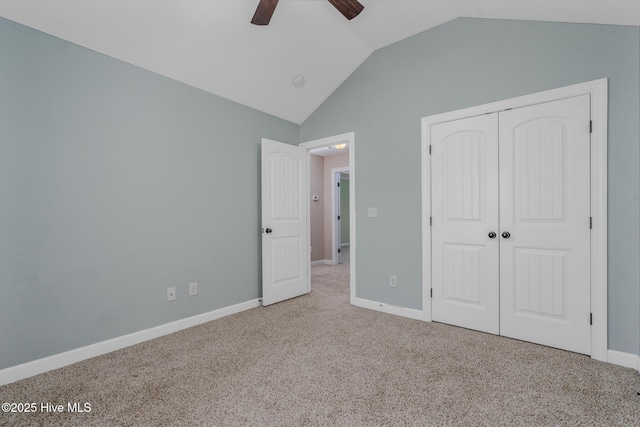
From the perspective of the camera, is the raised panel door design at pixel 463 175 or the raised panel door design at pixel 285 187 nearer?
the raised panel door design at pixel 463 175

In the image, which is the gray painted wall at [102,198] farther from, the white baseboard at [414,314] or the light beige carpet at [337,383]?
the white baseboard at [414,314]

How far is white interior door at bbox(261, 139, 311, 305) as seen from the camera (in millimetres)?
3527

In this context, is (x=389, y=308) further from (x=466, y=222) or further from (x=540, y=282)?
(x=540, y=282)

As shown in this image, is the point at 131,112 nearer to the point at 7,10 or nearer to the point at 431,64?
the point at 7,10

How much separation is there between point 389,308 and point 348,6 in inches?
113

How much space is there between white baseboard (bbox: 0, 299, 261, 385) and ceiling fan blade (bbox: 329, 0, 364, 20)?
3.03m

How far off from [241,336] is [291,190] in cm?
187

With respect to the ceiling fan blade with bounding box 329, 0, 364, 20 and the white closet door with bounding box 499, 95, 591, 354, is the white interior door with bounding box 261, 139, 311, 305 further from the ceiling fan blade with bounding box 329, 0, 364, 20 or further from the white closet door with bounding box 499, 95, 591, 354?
the white closet door with bounding box 499, 95, 591, 354

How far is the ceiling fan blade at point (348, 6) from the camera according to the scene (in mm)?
2195

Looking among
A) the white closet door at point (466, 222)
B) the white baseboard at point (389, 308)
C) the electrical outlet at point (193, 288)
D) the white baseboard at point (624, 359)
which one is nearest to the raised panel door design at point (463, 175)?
the white closet door at point (466, 222)

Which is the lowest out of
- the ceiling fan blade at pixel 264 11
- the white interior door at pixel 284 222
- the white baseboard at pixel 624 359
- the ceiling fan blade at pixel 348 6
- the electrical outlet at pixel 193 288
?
the white baseboard at pixel 624 359

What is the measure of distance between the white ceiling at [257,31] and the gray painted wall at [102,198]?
15 cm

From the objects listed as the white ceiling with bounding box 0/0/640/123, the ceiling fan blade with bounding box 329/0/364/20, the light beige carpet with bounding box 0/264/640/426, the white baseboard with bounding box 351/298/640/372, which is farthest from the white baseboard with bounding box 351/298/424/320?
the ceiling fan blade with bounding box 329/0/364/20

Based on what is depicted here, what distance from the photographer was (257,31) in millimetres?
2697
